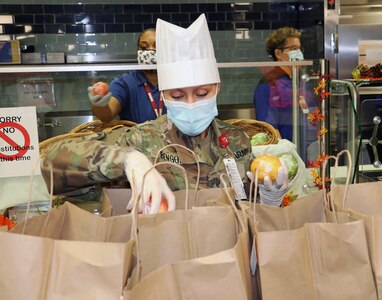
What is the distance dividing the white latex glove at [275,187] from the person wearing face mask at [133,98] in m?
0.66

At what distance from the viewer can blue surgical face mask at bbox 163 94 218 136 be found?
151 centimetres

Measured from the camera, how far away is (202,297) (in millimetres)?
797

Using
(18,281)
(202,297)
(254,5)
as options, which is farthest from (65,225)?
(254,5)

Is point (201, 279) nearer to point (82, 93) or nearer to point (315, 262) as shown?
point (315, 262)

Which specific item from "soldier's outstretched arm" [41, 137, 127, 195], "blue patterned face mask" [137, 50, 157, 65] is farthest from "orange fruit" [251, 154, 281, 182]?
"blue patterned face mask" [137, 50, 157, 65]

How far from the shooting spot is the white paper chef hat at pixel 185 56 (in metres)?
1.51

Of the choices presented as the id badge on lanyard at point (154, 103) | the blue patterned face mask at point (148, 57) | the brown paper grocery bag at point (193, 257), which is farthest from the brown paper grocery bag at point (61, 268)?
the blue patterned face mask at point (148, 57)

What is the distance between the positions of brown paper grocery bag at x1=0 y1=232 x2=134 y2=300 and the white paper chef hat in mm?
795

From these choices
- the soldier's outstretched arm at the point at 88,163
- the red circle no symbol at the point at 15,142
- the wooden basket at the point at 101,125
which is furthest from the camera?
the wooden basket at the point at 101,125

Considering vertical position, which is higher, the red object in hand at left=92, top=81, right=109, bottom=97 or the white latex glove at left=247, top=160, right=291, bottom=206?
the red object in hand at left=92, top=81, right=109, bottom=97

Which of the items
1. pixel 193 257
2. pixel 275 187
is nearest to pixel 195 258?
pixel 193 257

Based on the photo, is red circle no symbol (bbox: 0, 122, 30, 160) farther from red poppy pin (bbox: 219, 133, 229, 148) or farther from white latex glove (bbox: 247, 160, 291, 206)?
white latex glove (bbox: 247, 160, 291, 206)

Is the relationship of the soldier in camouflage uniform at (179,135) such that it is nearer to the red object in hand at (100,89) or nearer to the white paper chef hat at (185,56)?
the white paper chef hat at (185,56)

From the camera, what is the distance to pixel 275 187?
1.36m
